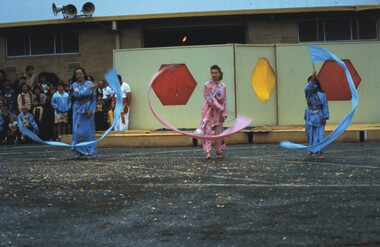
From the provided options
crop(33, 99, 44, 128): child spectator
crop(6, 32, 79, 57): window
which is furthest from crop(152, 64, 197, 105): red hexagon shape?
crop(6, 32, 79, 57): window

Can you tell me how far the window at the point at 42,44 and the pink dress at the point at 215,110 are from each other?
45.9 ft

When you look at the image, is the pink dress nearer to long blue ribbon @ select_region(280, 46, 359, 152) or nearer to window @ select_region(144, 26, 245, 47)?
long blue ribbon @ select_region(280, 46, 359, 152)

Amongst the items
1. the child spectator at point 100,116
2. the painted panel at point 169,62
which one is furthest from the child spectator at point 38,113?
the painted panel at point 169,62

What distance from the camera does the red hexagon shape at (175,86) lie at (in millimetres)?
23859

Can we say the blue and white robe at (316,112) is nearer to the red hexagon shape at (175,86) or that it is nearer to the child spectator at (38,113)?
the red hexagon shape at (175,86)

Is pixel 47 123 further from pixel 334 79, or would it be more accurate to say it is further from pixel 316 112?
pixel 316 112

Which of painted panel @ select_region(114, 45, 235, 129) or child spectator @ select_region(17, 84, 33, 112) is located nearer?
painted panel @ select_region(114, 45, 235, 129)

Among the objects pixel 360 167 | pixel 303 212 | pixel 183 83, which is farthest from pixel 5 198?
pixel 183 83

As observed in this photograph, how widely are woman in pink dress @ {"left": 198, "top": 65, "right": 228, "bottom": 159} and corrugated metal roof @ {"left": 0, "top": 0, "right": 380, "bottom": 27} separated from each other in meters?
11.8

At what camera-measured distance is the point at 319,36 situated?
29734 mm

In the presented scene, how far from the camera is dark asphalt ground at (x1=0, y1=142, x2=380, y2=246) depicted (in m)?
8.52

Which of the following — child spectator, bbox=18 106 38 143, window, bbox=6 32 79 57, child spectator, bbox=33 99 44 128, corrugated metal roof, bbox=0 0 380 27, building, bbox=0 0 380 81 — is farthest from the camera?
window, bbox=6 32 79 57

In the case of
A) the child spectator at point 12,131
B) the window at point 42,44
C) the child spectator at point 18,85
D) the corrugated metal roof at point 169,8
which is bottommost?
the child spectator at point 12,131

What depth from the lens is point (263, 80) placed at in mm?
23906
